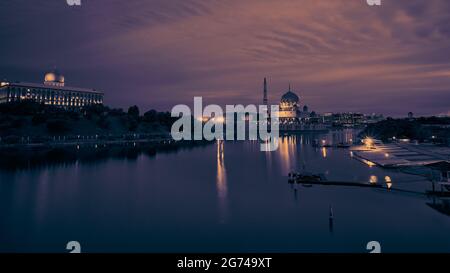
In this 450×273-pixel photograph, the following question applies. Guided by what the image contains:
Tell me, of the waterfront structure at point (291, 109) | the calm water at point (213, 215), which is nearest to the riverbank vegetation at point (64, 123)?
the calm water at point (213, 215)

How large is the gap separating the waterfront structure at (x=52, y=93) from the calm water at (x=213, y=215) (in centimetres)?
5108

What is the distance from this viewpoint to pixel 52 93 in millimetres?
68500

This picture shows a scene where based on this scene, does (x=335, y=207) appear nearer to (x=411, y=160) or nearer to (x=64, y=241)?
(x=64, y=241)

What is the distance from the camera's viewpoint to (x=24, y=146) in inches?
1423

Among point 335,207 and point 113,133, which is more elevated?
point 113,133

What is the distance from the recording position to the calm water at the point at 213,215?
9.85 metres

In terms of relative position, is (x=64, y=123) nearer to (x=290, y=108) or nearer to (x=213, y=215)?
(x=213, y=215)

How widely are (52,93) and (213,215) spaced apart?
217 feet

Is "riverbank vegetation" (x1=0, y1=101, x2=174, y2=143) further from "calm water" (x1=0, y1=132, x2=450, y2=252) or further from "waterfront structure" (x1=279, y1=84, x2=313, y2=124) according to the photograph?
"waterfront structure" (x1=279, y1=84, x2=313, y2=124)

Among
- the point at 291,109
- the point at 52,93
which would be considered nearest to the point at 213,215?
the point at 52,93

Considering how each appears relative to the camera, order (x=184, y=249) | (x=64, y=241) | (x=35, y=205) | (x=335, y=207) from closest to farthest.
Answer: (x=184, y=249) → (x=64, y=241) → (x=335, y=207) → (x=35, y=205)

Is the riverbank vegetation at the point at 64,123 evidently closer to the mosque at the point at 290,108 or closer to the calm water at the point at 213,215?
the calm water at the point at 213,215
